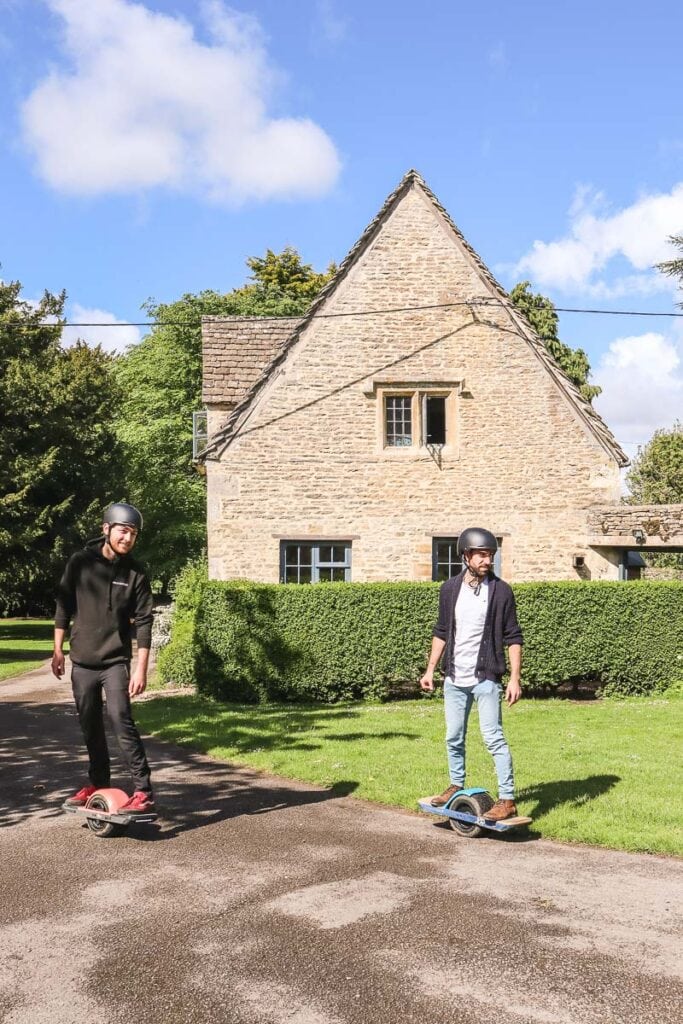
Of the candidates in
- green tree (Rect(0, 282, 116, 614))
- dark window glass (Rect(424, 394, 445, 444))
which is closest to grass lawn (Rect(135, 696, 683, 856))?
dark window glass (Rect(424, 394, 445, 444))

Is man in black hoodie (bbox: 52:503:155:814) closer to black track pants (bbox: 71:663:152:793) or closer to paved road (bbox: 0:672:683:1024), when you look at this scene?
black track pants (bbox: 71:663:152:793)

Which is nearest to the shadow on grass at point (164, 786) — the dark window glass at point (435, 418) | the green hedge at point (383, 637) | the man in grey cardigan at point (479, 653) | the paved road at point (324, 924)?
the paved road at point (324, 924)

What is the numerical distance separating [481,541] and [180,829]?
10.3 feet

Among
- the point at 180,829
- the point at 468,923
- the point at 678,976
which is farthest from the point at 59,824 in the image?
the point at 678,976

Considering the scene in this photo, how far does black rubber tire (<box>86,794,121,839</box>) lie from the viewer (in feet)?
23.0

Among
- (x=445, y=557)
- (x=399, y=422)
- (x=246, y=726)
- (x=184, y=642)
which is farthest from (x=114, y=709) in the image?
(x=399, y=422)

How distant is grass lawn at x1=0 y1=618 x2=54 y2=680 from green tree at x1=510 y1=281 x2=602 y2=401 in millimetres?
24483

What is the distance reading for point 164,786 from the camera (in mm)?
9008

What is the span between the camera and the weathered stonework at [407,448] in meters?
20.9

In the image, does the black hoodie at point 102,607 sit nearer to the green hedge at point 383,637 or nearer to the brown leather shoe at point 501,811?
the brown leather shoe at point 501,811

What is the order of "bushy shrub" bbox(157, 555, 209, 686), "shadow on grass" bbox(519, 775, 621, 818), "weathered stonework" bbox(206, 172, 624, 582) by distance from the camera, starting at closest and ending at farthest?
"shadow on grass" bbox(519, 775, 621, 818) < "bushy shrub" bbox(157, 555, 209, 686) < "weathered stonework" bbox(206, 172, 624, 582)

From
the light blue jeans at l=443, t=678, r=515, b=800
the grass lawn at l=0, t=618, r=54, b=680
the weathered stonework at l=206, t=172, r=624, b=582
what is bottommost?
the grass lawn at l=0, t=618, r=54, b=680

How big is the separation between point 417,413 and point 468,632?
14330 millimetres

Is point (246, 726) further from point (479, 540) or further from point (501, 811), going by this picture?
point (479, 540)
